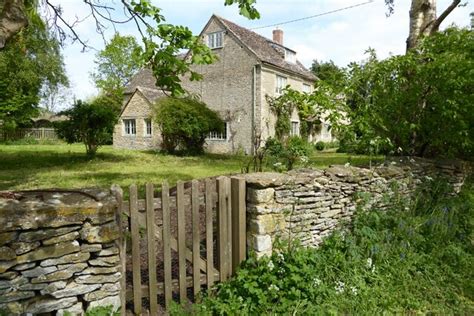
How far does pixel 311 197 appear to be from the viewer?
13.8 ft

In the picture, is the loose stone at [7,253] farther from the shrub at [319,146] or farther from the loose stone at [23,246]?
the shrub at [319,146]

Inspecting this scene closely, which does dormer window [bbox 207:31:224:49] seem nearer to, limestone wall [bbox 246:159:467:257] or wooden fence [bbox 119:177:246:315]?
limestone wall [bbox 246:159:467:257]

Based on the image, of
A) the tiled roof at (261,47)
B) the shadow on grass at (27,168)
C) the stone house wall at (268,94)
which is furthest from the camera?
the tiled roof at (261,47)

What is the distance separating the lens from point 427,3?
24.7 ft

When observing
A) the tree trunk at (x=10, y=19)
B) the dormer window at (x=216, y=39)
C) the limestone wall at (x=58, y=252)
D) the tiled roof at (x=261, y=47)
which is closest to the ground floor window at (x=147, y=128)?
the tiled roof at (x=261, y=47)

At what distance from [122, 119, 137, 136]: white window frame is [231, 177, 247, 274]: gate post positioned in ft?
71.4

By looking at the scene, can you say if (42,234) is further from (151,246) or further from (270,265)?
(270,265)

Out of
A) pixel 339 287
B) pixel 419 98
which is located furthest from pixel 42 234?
pixel 419 98

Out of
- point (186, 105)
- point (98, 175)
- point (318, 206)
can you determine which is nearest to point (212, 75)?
point (186, 105)

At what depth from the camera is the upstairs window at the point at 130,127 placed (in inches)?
950

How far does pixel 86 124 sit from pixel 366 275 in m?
14.4

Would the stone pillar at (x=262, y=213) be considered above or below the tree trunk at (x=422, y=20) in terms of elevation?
below

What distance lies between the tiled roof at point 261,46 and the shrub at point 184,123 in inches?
213

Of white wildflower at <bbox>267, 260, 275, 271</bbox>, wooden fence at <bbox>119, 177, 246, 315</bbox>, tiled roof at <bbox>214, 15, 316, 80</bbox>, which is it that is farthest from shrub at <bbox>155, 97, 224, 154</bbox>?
white wildflower at <bbox>267, 260, 275, 271</bbox>
